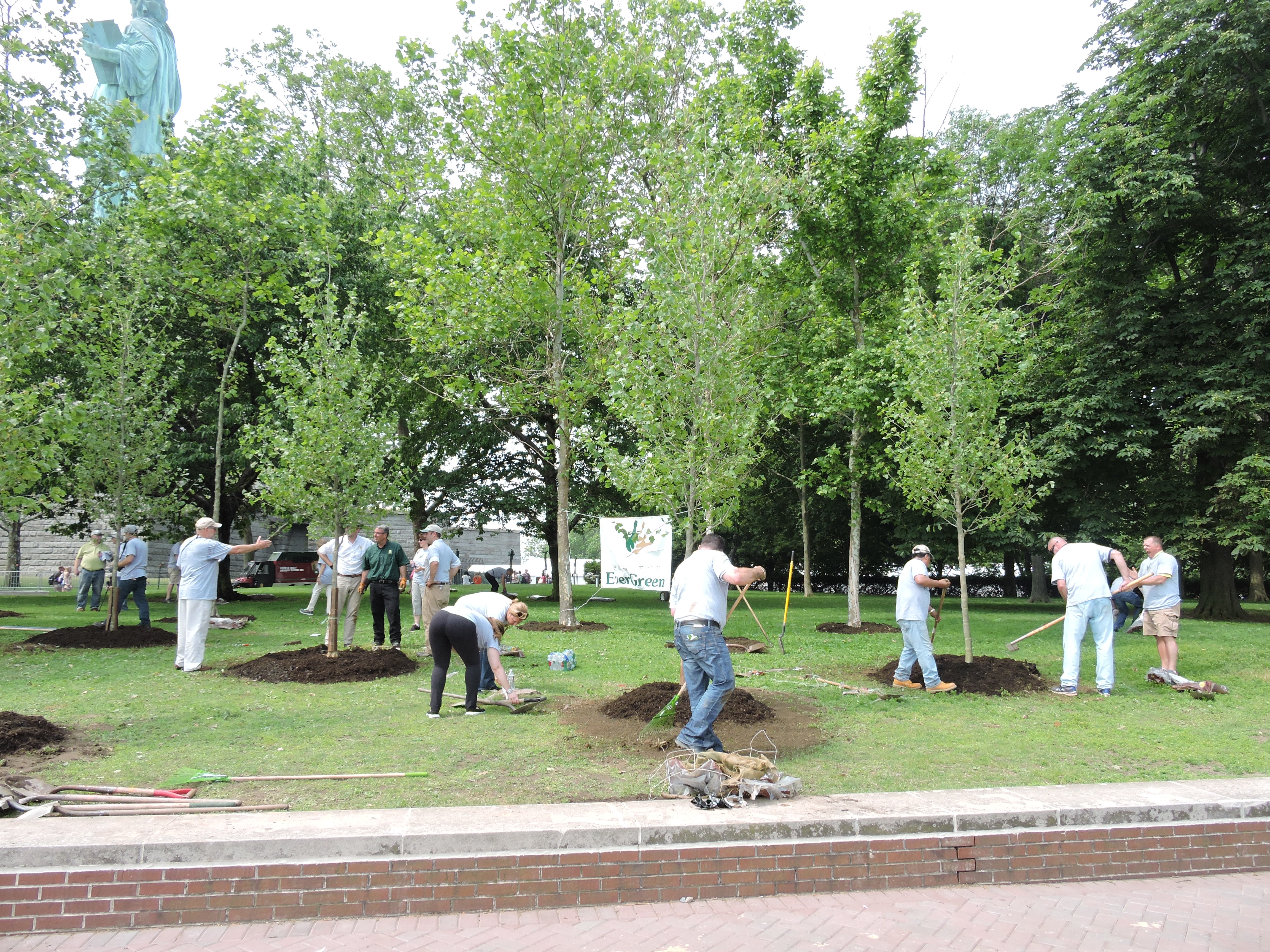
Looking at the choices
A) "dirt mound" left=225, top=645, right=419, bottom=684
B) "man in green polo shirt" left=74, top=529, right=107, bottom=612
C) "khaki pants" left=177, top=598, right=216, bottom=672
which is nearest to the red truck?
"man in green polo shirt" left=74, top=529, right=107, bottom=612

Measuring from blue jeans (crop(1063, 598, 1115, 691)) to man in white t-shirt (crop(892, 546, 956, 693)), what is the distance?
1.34 m

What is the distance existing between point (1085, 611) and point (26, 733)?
35.9 feet

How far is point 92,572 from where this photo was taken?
707 inches

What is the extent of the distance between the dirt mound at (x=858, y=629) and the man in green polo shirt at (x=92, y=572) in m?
15.2

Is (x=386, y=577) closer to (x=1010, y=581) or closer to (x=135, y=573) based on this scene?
(x=135, y=573)

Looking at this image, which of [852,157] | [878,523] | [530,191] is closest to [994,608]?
[878,523]

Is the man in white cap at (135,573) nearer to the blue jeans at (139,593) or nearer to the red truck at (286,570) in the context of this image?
the blue jeans at (139,593)

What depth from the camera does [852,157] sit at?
1639 cm

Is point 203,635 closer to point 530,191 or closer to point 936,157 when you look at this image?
point 530,191

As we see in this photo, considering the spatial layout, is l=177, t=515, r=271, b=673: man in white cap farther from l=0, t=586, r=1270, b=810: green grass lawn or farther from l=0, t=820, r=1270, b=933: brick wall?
l=0, t=820, r=1270, b=933: brick wall

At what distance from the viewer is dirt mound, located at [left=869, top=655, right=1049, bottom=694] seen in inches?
384

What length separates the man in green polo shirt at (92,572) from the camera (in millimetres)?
16875

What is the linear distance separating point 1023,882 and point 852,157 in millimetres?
14958

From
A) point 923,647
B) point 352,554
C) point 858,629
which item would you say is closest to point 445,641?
point 352,554
